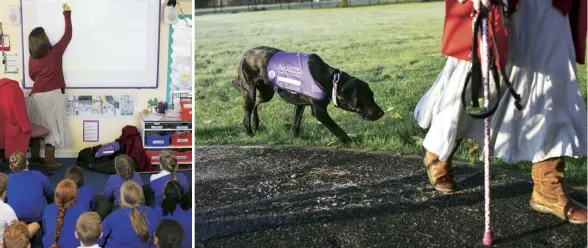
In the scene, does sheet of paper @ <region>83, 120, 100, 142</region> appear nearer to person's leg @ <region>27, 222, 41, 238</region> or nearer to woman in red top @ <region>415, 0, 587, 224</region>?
person's leg @ <region>27, 222, 41, 238</region>

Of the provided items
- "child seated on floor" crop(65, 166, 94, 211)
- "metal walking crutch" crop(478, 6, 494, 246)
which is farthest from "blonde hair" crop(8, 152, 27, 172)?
"metal walking crutch" crop(478, 6, 494, 246)

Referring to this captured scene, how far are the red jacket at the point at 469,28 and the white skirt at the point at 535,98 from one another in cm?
3

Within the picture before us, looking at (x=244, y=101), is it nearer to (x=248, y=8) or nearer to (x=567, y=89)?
(x=248, y=8)

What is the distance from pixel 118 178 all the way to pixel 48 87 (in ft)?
2.33

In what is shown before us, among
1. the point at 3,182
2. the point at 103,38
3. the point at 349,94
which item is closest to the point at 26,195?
the point at 3,182

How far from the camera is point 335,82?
2.95m

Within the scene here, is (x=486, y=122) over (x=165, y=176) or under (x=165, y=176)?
over

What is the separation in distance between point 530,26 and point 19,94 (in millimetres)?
2868

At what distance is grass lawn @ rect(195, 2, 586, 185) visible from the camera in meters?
2.88

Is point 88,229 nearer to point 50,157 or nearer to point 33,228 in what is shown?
point 33,228

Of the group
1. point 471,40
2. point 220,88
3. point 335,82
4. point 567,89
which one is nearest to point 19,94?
point 220,88

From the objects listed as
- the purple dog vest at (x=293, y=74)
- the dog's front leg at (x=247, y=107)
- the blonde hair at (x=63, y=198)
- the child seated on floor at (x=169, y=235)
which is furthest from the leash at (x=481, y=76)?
the blonde hair at (x=63, y=198)

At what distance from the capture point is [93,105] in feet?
14.9

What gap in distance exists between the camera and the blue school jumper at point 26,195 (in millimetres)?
4055
